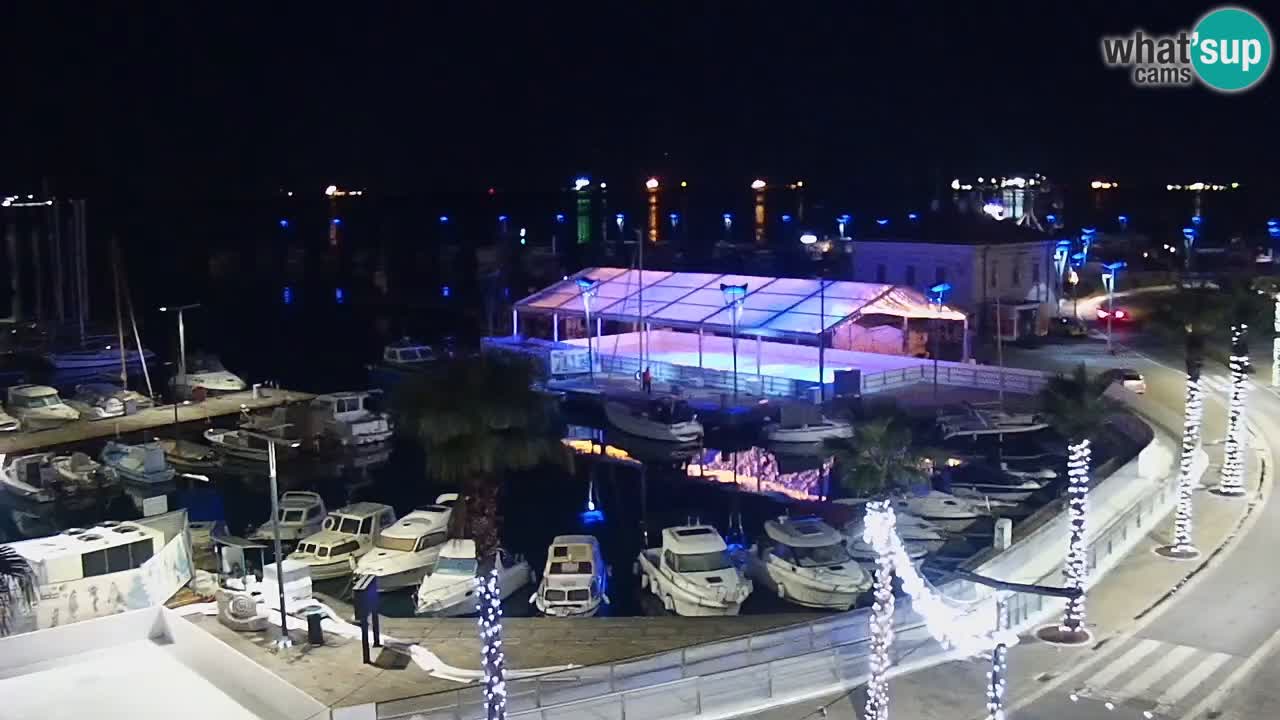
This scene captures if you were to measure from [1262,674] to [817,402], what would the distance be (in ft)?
88.3

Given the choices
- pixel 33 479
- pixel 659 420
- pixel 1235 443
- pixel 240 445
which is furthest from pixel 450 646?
pixel 240 445

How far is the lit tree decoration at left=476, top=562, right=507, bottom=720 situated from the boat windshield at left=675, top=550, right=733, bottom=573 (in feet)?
37.5

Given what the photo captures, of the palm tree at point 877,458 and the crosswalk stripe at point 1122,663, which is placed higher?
the palm tree at point 877,458

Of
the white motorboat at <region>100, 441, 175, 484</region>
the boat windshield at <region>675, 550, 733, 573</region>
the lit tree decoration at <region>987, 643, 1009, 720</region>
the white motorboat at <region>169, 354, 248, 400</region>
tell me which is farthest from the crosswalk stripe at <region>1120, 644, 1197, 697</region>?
the white motorboat at <region>169, 354, 248, 400</region>

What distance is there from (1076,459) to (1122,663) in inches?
139

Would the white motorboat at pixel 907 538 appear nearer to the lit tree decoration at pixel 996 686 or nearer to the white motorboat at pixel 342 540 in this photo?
the white motorboat at pixel 342 540

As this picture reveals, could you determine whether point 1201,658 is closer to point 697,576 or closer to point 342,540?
point 697,576

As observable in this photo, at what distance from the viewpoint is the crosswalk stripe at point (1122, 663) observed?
50.8 ft

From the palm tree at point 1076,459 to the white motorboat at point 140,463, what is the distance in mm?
27398

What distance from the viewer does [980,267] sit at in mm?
53188

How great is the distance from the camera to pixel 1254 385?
122ft

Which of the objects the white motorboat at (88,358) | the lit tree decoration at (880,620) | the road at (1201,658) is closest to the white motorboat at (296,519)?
the lit tree decoration at (880,620)

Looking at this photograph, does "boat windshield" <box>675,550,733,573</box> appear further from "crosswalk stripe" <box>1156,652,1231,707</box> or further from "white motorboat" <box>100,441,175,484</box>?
"white motorboat" <box>100,441,175,484</box>

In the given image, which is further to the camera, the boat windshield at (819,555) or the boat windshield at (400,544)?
the boat windshield at (400,544)
